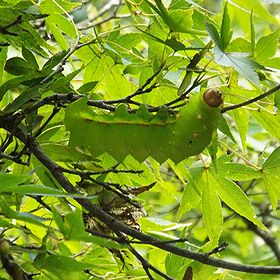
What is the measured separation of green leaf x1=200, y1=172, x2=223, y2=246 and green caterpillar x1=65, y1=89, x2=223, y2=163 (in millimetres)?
174

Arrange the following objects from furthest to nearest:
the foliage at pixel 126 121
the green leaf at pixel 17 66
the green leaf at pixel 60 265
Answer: the green leaf at pixel 17 66 < the foliage at pixel 126 121 < the green leaf at pixel 60 265

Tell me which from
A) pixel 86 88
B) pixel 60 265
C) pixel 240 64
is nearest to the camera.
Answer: pixel 60 265

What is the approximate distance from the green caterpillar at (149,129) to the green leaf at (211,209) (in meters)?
0.17

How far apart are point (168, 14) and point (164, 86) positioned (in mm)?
106

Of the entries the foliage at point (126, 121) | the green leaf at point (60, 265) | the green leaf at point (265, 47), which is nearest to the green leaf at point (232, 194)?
the foliage at point (126, 121)

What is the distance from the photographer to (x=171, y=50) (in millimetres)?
695

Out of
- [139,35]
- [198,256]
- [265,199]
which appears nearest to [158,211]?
[265,199]

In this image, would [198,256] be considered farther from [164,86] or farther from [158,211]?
[158,211]

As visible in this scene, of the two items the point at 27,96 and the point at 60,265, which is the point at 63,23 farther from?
the point at 60,265

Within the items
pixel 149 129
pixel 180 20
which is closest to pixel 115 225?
pixel 149 129

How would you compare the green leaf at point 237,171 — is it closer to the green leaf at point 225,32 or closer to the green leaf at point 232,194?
the green leaf at point 232,194

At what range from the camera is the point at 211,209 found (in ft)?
2.47

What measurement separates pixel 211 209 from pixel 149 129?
199 mm

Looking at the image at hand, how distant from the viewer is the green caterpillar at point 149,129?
1.89ft
